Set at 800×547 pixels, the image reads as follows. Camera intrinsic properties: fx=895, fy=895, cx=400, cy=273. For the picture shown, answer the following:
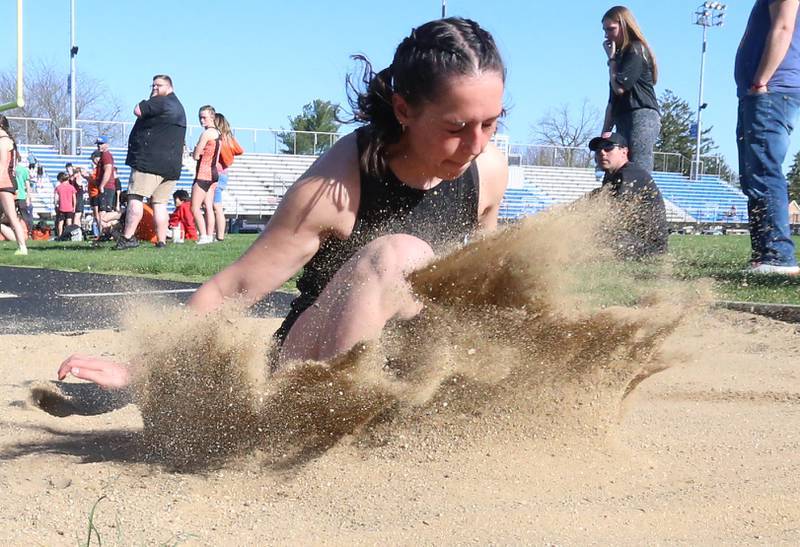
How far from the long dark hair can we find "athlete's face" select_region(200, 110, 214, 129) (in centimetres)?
974

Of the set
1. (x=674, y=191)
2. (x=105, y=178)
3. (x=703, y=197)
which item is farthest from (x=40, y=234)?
(x=703, y=197)

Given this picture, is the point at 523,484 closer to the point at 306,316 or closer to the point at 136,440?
the point at 306,316

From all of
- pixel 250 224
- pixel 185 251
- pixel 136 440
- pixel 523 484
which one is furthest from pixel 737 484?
pixel 250 224

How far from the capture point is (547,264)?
7.58ft

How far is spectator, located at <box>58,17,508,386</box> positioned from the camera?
2.37m

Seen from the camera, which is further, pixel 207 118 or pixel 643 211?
pixel 207 118

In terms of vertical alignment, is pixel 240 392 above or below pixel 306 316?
below

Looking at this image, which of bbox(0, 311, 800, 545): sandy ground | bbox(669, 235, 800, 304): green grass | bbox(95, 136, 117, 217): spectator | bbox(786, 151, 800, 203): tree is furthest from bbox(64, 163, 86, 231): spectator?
bbox(786, 151, 800, 203): tree

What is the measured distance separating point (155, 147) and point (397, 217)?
27.6 feet

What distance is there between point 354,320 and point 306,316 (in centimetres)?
30

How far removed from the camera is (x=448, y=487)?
2.22 meters

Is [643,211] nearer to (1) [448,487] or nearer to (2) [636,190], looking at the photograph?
(2) [636,190]

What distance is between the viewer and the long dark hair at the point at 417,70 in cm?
245

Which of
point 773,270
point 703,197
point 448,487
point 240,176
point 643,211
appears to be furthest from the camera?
point 703,197
